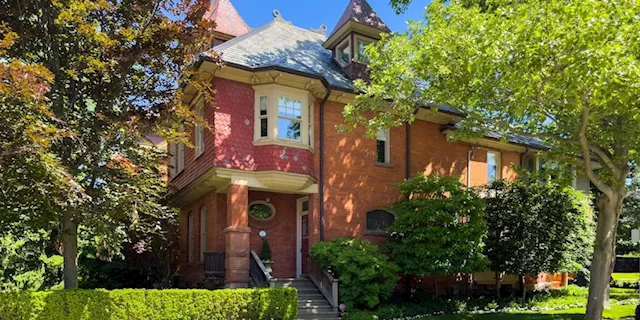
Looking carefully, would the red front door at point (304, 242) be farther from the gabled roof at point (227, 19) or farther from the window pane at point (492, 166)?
the window pane at point (492, 166)

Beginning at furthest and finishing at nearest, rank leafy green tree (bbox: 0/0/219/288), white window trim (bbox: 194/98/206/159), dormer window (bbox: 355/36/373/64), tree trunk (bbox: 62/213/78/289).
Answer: dormer window (bbox: 355/36/373/64) → white window trim (bbox: 194/98/206/159) → tree trunk (bbox: 62/213/78/289) → leafy green tree (bbox: 0/0/219/288)


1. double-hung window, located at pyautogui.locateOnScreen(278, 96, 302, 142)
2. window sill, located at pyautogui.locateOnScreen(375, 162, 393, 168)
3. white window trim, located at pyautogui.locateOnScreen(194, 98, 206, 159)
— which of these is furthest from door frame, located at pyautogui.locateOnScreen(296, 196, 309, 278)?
white window trim, located at pyautogui.locateOnScreen(194, 98, 206, 159)

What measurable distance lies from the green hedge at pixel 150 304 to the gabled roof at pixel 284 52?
6574 millimetres

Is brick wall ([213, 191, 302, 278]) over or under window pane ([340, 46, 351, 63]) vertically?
under

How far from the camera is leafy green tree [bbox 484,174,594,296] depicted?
17266 millimetres

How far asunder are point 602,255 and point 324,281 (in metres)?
7.33

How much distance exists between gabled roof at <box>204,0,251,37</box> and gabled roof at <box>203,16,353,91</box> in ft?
8.36

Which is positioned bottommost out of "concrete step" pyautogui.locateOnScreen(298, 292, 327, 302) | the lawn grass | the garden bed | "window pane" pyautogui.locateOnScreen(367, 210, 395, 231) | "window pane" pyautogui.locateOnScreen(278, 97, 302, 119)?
the lawn grass

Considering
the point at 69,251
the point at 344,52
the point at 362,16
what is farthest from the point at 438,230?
the point at 69,251

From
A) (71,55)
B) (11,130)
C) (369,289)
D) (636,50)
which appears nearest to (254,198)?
(369,289)

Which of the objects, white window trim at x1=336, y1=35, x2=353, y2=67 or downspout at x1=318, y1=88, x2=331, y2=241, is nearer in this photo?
downspout at x1=318, y1=88, x2=331, y2=241

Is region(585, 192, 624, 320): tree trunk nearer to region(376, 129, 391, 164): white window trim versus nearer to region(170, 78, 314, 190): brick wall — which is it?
region(376, 129, 391, 164): white window trim

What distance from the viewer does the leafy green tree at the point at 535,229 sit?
56.6ft

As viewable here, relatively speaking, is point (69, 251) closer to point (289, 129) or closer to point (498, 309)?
point (289, 129)
